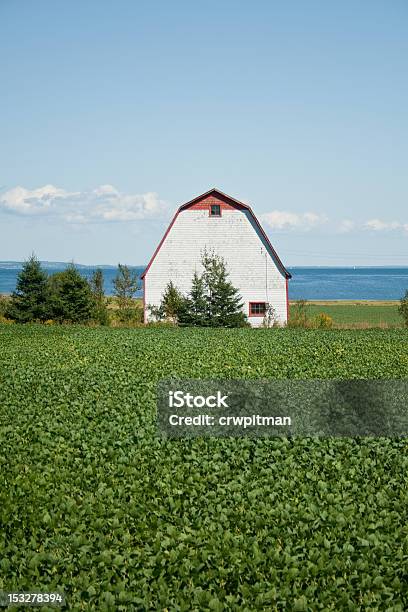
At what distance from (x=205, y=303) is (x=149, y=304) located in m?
4.78

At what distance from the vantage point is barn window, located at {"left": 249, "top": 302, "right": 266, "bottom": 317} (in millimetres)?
42031

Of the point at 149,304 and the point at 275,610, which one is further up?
the point at 149,304

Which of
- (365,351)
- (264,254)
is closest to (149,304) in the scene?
(264,254)

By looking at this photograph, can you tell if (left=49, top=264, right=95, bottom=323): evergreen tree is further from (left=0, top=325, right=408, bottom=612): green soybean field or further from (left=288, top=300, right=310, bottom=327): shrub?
(left=0, top=325, right=408, bottom=612): green soybean field

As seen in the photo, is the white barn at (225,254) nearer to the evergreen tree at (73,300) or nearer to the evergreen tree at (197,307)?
the evergreen tree at (197,307)

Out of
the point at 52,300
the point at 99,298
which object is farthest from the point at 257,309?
the point at 52,300

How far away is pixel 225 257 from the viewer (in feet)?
138

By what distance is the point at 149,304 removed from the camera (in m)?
42.1

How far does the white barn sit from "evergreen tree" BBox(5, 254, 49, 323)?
6046mm

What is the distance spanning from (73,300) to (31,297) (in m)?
2.42

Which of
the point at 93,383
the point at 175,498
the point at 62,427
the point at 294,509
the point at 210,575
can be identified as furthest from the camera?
the point at 93,383

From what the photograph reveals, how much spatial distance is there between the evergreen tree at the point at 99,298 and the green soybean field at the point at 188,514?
941 inches

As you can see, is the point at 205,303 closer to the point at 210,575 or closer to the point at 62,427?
the point at 62,427

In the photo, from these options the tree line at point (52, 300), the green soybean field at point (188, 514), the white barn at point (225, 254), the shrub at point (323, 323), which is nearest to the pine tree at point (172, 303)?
the white barn at point (225, 254)
